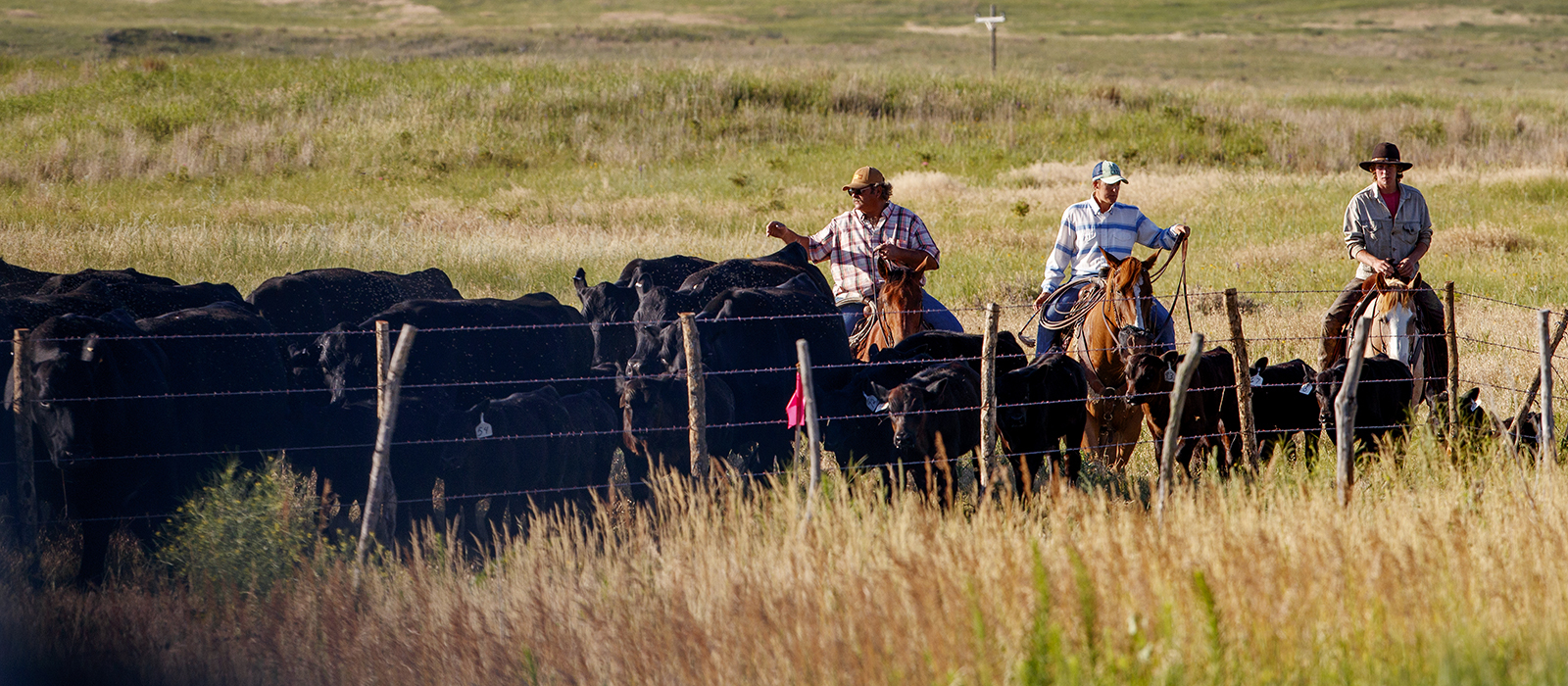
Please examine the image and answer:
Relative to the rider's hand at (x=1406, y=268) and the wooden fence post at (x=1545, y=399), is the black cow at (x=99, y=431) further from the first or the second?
the rider's hand at (x=1406, y=268)

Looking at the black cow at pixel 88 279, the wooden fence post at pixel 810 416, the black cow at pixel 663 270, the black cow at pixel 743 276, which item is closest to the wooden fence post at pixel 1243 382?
the wooden fence post at pixel 810 416

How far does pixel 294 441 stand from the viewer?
7301 millimetres

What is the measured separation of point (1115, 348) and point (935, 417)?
1.69 m

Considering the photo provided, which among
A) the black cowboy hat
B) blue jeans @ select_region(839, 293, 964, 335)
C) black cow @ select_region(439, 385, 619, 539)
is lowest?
black cow @ select_region(439, 385, 619, 539)

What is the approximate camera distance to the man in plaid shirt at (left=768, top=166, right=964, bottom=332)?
30.1 feet

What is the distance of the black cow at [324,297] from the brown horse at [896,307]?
3.44m

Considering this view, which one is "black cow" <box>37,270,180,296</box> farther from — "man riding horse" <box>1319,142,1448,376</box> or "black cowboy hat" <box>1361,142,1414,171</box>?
"black cowboy hat" <box>1361,142,1414,171</box>

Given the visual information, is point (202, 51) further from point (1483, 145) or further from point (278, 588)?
point (278, 588)

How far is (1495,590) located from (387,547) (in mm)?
4794

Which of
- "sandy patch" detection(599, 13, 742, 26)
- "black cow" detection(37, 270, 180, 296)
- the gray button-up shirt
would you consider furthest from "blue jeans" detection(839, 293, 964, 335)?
"sandy patch" detection(599, 13, 742, 26)

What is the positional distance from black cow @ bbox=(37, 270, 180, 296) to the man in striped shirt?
267 inches

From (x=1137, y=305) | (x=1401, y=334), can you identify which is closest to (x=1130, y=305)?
(x=1137, y=305)

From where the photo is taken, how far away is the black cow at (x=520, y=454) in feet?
23.6

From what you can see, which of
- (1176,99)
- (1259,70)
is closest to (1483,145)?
(1176,99)
